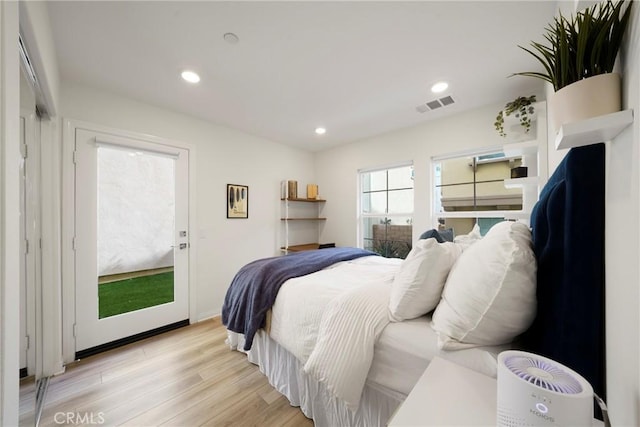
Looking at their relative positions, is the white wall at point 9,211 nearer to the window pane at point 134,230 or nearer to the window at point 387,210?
the window pane at point 134,230

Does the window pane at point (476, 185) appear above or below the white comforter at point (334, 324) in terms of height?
above

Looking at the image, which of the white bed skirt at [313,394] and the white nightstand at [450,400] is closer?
the white nightstand at [450,400]

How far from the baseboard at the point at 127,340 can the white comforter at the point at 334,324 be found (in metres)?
1.71

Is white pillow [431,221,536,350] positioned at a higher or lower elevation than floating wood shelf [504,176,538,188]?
lower

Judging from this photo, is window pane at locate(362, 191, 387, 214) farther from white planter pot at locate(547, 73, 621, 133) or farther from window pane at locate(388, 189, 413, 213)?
white planter pot at locate(547, 73, 621, 133)

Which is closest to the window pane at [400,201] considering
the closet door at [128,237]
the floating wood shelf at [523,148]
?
the floating wood shelf at [523,148]

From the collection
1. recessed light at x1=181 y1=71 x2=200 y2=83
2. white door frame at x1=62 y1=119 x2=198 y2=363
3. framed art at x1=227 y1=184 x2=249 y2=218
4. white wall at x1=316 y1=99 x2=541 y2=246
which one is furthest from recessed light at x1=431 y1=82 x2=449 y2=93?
white door frame at x1=62 y1=119 x2=198 y2=363

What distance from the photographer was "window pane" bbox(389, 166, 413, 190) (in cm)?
355

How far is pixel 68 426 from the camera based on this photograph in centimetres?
150

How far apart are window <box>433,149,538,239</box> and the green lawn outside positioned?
136 inches

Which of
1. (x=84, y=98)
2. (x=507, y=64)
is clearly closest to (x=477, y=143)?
(x=507, y=64)

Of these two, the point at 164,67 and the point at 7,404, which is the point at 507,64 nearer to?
the point at 164,67

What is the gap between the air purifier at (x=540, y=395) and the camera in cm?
45

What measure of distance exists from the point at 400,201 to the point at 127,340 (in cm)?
370
